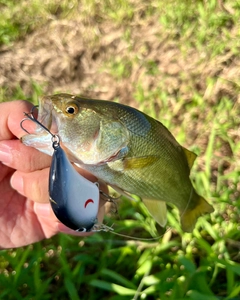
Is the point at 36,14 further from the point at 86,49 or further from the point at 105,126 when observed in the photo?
the point at 105,126

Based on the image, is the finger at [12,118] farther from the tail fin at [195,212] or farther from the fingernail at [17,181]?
the tail fin at [195,212]

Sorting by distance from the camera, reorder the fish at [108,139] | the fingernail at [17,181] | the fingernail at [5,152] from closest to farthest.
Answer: the fish at [108,139]
the fingernail at [5,152]
the fingernail at [17,181]

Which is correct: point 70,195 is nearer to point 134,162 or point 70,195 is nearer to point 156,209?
point 134,162

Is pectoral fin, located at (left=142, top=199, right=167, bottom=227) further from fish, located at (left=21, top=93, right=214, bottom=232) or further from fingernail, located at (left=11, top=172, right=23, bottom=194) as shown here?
fingernail, located at (left=11, top=172, right=23, bottom=194)

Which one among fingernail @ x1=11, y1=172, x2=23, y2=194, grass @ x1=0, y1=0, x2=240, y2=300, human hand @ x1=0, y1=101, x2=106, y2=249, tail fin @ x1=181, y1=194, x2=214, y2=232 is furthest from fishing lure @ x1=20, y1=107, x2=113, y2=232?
grass @ x1=0, y1=0, x2=240, y2=300

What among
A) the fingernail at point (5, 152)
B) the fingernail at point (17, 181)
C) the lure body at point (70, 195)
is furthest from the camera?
the fingernail at point (17, 181)

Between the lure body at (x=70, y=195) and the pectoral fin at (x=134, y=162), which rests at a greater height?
the pectoral fin at (x=134, y=162)

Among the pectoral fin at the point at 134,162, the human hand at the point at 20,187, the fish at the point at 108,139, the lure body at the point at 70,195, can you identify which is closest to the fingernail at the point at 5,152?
the human hand at the point at 20,187
